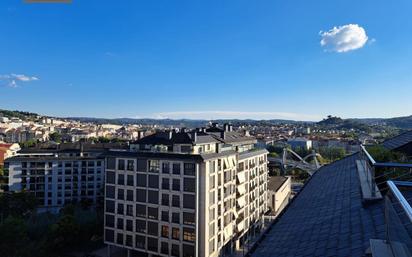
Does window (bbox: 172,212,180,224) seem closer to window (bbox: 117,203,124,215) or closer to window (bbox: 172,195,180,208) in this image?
window (bbox: 172,195,180,208)

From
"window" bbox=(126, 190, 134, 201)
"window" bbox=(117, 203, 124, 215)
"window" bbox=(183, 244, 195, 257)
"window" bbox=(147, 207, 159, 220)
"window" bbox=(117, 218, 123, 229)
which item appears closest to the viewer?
"window" bbox=(183, 244, 195, 257)

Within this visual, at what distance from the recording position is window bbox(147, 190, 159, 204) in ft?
102

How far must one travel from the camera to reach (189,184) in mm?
29625

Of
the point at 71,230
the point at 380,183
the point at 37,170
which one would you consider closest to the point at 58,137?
the point at 37,170

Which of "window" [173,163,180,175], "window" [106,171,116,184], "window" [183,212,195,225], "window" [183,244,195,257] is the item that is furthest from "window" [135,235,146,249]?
"window" [173,163,180,175]

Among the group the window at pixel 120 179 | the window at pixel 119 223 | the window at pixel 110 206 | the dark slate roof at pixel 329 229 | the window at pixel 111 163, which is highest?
the dark slate roof at pixel 329 229

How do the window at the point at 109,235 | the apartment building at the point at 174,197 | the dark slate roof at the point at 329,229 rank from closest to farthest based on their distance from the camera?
the dark slate roof at the point at 329,229
the apartment building at the point at 174,197
the window at the point at 109,235

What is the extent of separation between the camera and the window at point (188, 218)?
29.5m

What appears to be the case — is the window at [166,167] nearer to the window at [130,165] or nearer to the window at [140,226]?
the window at [130,165]

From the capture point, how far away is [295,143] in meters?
125

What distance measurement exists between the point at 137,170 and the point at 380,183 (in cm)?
2608

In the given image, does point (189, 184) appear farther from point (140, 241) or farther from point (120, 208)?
point (120, 208)

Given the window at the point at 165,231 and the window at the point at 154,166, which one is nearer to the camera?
the window at the point at 165,231

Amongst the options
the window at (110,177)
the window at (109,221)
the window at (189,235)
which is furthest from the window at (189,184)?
the window at (109,221)
